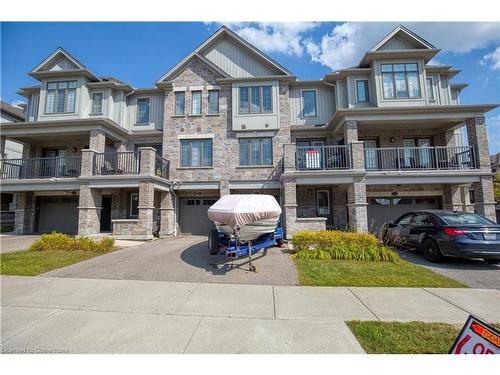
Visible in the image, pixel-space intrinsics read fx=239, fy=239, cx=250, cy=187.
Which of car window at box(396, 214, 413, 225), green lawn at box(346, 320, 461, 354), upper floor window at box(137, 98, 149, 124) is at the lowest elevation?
green lawn at box(346, 320, 461, 354)

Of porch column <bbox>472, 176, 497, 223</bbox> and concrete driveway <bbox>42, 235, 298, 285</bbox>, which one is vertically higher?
porch column <bbox>472, 176, 497, 223</bbox>

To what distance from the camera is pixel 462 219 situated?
814 cm

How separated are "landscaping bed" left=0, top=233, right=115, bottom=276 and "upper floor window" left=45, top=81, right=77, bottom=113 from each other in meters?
10.4

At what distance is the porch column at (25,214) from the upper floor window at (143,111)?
8.89 m

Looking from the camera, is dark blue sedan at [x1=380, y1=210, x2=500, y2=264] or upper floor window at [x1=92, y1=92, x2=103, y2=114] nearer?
dark blue sedan at [x1=380, y1=210, x2=500, y2=264]

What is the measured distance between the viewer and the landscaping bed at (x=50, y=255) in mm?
7172


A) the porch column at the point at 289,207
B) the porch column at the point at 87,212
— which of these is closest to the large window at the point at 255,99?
the porch column at the point at 289,207

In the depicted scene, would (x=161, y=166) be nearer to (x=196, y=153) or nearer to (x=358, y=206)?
(x=196, y=153)

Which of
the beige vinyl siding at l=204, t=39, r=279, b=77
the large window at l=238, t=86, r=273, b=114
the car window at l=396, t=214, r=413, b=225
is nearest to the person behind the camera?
the car window at l=396, t=214, r=413, b=225

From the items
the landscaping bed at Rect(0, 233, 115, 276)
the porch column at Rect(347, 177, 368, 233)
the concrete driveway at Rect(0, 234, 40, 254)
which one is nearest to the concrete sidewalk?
the landscaping bed at Rect(0, 233, 115, 276)

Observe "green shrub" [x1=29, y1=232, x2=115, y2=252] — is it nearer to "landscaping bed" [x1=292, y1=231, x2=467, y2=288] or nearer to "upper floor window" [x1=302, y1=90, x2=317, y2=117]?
"landscaping bed" [x1=292, y1=231, x2=467, y2=288]

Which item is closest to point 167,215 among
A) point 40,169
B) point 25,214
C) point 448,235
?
point 40,169

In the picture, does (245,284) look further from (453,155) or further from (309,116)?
(453,155)

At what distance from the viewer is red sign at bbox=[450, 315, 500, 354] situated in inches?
92.7
